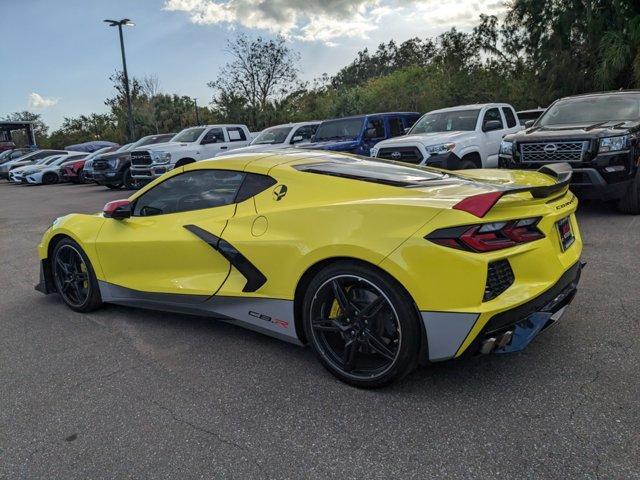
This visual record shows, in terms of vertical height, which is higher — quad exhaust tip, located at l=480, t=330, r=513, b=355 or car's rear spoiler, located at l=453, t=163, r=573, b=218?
car's rear spoiler, located at l=453, t=163, r=573, b=218

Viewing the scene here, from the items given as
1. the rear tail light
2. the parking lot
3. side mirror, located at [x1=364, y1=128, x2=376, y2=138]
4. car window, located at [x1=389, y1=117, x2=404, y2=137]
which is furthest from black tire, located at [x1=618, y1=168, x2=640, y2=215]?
car window, located at [x1=389, y1=117, x2=404, y2=137]

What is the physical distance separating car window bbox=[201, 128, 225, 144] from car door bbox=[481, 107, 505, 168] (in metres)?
8.41

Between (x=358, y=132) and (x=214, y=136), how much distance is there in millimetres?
5315

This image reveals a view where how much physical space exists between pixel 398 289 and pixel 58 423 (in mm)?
2004

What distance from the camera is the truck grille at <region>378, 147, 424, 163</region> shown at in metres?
9.28

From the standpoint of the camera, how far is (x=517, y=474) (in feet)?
7.19

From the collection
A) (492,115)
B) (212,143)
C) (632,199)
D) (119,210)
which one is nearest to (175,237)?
(119,210)

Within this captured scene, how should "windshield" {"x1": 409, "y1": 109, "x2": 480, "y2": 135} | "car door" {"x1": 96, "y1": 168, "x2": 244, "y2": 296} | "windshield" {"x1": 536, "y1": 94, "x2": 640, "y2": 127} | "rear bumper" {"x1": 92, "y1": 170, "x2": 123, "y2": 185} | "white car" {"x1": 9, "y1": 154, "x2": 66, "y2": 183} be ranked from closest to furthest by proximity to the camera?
"car door" {"x1": 96, "y1": 168, "x2": 244, "y2": 296} < "windshield" {"x1": 536, "y1": 94, "x2": 640, "y2": 127} < "windshield" {"x1": 409, "y1": 109, "x2": 480, "y2": 135} < "rear bumper" {"x1": 92, "y1": 170, "x2": 123, "y2": 185} < "white car" {"x1": 9, "y1": 154, "x2": 66, "y2": 183}

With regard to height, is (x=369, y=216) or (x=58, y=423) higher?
(x=369, y=216)

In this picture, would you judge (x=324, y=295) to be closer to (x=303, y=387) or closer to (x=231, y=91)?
(x=303, y=387)

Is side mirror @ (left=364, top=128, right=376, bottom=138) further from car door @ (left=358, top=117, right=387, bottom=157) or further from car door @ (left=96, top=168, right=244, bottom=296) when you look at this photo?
car door @ (left=96, top=168, right=244, bottom=296)

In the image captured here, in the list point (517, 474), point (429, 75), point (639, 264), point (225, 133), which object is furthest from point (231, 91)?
point (517, 474)

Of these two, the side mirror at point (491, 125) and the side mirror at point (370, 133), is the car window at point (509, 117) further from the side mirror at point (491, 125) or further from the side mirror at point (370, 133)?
the side mirror at point (370, 133)

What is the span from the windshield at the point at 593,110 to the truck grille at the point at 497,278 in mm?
6212
